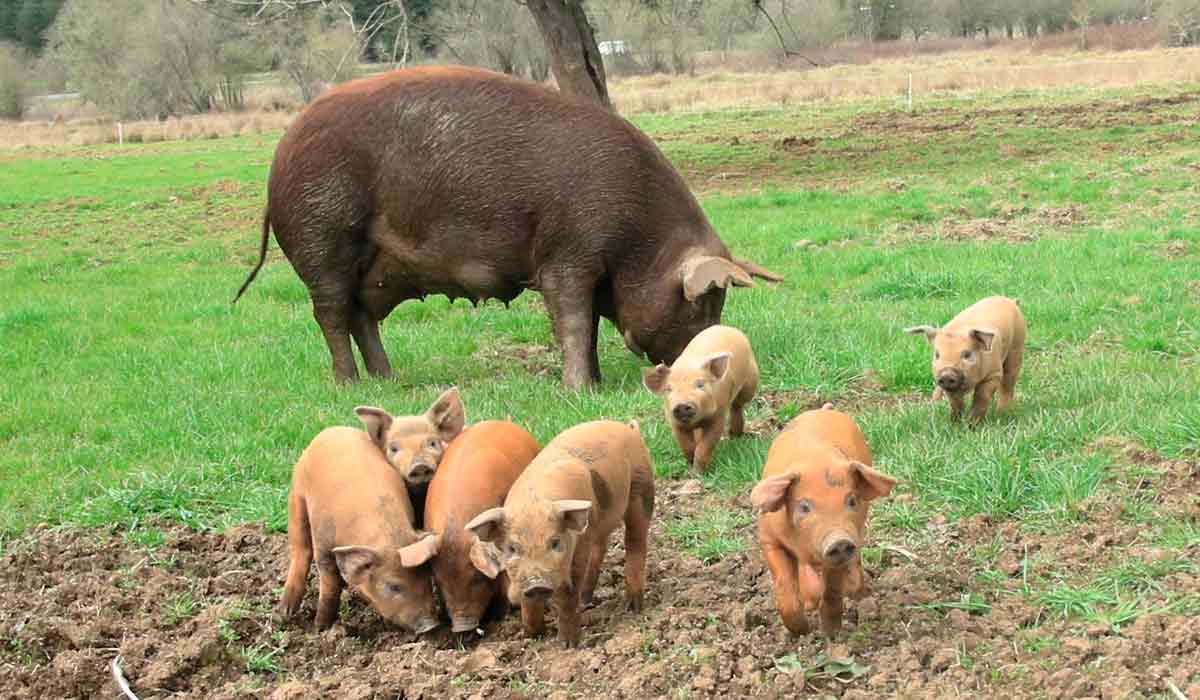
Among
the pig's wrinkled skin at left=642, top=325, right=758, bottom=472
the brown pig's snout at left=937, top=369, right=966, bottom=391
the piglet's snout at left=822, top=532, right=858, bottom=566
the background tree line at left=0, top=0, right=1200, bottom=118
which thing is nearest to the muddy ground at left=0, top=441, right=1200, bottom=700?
the piglet's snout at left=822, top=532, right=858, bottom=566

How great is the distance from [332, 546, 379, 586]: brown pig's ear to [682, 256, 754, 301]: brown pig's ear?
375 cm

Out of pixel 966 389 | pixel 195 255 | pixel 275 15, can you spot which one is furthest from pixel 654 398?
pixel 275 15

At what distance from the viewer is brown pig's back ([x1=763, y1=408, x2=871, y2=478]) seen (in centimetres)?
421

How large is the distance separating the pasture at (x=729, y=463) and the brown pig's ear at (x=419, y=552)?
300 millimetres

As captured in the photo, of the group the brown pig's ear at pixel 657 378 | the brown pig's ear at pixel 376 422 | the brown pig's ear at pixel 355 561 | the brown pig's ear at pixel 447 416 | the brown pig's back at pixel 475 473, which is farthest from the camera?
the brown pig's ear at pixel 657 378

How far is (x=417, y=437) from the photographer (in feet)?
16.5

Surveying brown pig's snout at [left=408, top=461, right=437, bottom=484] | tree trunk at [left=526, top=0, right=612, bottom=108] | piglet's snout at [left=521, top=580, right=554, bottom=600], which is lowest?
piglet's snout at [left=521, top=580, right=554, bottom=600]

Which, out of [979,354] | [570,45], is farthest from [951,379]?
[570,45]

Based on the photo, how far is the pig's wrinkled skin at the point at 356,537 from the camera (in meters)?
4.41

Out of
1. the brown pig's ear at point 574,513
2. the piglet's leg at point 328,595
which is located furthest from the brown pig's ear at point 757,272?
the brown pig's ear at point 574,513

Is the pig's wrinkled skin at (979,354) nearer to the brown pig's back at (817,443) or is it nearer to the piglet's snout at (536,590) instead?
the brown pig's back at (817,443)

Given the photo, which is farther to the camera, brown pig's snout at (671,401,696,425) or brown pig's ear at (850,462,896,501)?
brown pig's snout at (671,401,696,425)

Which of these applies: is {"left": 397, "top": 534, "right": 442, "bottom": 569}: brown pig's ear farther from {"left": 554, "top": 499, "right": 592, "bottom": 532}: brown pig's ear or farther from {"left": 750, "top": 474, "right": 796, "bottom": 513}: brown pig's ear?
{"left": 750, "top": 474, "right": 796, "bottom": 513}: brown pig's ear

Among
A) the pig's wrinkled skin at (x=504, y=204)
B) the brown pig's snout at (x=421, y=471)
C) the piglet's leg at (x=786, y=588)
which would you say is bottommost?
the piglet's leg at (x=786, y=588)
